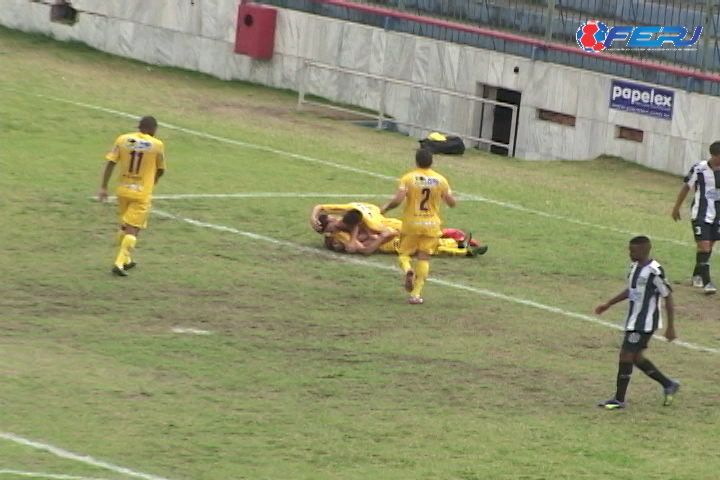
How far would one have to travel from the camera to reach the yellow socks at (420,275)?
19.9 m

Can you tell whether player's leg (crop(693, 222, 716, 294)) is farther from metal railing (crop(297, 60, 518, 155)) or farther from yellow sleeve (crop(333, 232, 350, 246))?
metal railing (crop(297, 60, 518, 155))

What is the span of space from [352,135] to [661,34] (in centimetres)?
585

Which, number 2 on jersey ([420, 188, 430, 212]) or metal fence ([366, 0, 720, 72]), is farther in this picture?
metal fence ([366, 0, 720, 72])

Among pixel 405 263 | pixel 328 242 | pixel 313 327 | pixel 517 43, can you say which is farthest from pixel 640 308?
pixel 517 43

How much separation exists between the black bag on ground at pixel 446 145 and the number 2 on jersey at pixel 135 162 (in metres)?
11.0

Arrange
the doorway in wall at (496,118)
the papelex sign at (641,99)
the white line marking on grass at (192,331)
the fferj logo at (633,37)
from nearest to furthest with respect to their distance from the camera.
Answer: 1. the white line marking on grass at (192,331)
2. the papelex sign at (641,99)
3. the fferj logo at (633,37)
4. the doorway in wall at (496,118)

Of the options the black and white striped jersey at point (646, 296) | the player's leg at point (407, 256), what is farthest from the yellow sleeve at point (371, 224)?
the black and white striped jersey at point (646, 296)

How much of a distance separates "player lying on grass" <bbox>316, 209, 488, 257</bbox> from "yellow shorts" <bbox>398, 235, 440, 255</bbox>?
2164 mm

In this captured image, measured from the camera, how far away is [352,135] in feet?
105

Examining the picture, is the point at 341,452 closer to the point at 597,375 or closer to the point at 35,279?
the point at 597,375

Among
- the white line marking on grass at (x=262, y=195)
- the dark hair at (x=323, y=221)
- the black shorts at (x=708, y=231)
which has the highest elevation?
the black shorts at (x=708, y=231)

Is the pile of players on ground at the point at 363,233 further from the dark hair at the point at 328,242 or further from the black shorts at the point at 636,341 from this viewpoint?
the black shorts at the point at 636,341

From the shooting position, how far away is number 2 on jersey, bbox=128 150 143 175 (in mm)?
19953

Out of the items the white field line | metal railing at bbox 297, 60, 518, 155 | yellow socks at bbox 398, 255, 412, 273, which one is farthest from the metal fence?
yellow socks at bbox 398, 255, 412, 273
